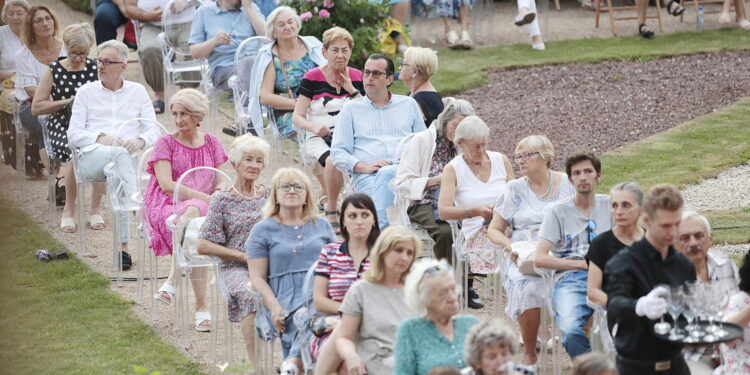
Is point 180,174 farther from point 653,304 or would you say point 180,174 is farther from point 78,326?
point 653,304

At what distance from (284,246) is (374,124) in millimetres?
2095

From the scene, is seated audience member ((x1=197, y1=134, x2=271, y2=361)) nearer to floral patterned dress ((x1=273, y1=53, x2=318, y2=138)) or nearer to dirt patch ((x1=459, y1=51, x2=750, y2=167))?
floral patterned dress ((x1=273, y1=53, x2=318, y2=138))

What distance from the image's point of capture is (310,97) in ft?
26.4

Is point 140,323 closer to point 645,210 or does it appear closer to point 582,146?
point 645,210

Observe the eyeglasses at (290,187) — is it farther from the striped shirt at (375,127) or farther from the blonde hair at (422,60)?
the blonde hair at (422,60)

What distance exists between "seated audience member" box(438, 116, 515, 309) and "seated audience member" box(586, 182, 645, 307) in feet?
4.74

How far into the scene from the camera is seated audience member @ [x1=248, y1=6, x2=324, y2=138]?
28.0ft

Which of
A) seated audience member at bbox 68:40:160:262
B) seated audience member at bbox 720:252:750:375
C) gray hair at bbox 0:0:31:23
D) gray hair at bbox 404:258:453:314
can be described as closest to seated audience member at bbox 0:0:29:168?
gray hair at bbox 0:0:31:23

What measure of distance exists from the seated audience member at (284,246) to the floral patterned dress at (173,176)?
Answer: 138 cm

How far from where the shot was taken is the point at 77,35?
27.3ft

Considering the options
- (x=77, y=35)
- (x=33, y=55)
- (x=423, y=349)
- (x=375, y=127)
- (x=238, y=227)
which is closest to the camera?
(x=423, y=349)

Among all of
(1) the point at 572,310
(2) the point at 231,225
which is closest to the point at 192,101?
(2) the point at 231,225

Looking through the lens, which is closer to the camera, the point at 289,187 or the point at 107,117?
the point at 289,187

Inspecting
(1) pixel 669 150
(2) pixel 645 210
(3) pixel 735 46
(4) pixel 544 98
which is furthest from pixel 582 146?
(2) pixel 645 210
